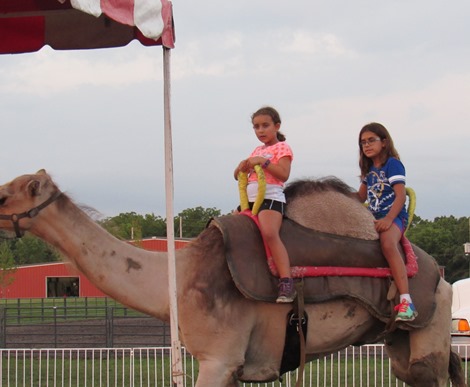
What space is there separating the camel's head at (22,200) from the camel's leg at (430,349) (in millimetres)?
3191

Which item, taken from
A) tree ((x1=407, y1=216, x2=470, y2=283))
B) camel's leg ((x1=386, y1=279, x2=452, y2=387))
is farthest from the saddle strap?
tree ((x1=407, y1=216, x2=470, y2=283))

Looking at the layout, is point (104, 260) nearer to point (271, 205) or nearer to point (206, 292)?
point (206, 292)

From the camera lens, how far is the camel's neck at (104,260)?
6.37 meters

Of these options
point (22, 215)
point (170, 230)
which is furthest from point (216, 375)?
point (22, 215)

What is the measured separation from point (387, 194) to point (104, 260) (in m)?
2.38

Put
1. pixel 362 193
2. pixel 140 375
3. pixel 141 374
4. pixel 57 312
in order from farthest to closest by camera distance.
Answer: pixel 57 312
pixel 141 374
pixel 140 375
pixel 362 193

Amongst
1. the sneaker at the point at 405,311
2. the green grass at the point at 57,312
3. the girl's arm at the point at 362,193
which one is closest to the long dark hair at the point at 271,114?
→ the girl's arm at the point at 362,193

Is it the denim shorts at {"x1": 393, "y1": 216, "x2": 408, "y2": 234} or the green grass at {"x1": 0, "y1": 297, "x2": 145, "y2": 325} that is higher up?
the denim shorts at {"x1": 393, "y1": 216, "x2": 408, "y2": 234}

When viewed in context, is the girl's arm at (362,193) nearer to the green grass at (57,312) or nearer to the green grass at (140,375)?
the green grass at (140,375)

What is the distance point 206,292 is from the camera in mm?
6320

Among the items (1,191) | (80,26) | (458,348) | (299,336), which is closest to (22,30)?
(80,26)

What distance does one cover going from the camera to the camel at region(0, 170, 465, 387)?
6254 mm

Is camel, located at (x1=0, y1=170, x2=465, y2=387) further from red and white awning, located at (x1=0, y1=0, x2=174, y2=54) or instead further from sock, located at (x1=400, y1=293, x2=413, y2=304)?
red and white awning, located at (x1=0, y1=0, x2=174, y2=54)

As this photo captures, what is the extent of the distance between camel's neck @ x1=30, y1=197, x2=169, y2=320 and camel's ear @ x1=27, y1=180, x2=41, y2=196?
0.16 metres
